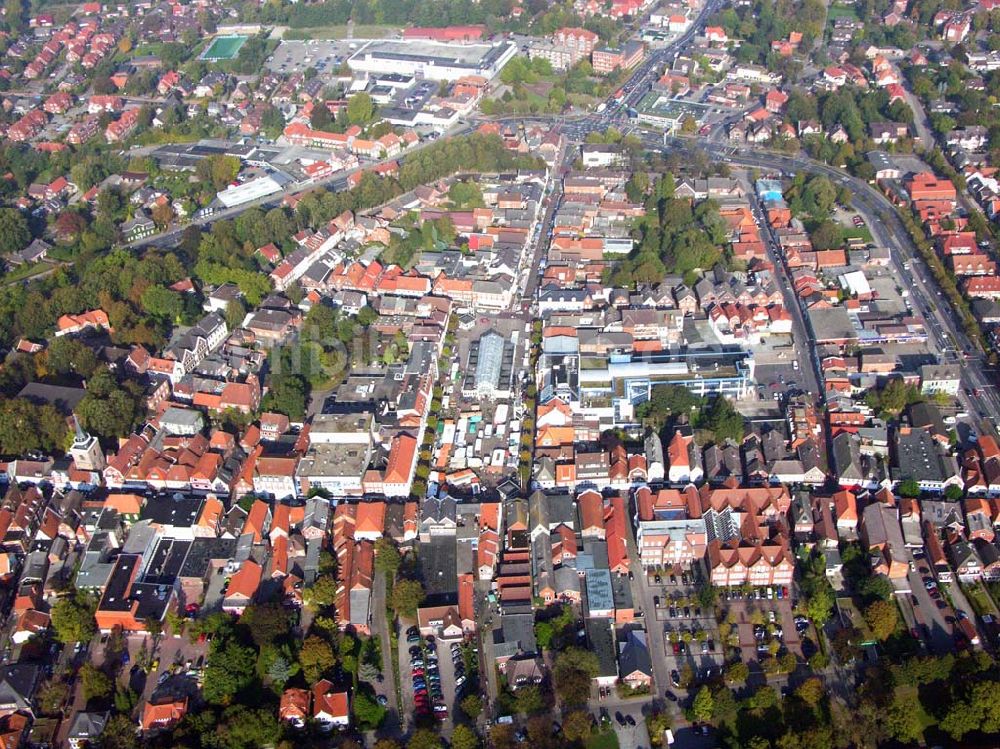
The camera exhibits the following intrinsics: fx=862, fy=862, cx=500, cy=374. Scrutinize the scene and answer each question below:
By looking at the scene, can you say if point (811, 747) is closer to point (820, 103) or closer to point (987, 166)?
point (987, 166)

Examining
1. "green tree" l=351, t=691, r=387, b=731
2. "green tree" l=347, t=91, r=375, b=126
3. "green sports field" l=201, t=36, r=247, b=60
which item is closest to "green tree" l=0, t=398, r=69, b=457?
"green tree" l=351, t=691, r=387, b=731

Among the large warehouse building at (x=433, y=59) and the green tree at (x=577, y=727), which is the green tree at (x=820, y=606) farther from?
the large warehouse building at (x=433, y=59)

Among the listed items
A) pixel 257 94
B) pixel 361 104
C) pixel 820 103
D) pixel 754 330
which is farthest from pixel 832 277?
pixel 257 94

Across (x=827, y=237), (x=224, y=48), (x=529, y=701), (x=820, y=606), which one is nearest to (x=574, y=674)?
(x=529, y=701)

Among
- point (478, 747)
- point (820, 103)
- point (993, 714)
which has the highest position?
point (820, 103)

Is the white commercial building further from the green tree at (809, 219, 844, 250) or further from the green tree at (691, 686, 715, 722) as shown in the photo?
the green tree at (691, 686, 715, 722)

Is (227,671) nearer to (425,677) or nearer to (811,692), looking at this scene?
(425,677)
